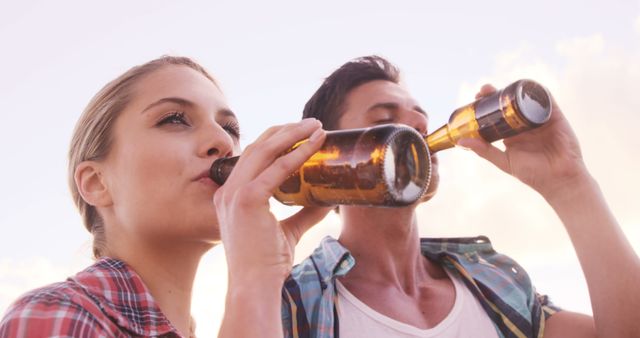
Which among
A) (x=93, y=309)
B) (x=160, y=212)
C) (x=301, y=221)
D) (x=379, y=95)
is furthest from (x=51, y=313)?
(x=379, y=95)

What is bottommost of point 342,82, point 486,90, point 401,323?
point 401,323

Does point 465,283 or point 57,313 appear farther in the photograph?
point 465,283

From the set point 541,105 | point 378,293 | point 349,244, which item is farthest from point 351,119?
point 541,105

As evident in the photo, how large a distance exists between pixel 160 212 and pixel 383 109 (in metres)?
1.25

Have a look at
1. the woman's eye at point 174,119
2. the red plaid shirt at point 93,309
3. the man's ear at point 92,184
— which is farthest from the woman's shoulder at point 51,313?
the woman's eye at point 174,119

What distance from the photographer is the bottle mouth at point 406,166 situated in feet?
3.67

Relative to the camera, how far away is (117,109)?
1725 millimetres

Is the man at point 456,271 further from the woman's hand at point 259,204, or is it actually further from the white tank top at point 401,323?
the woman's hand at point 259,204

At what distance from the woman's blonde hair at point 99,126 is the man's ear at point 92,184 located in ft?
0.10

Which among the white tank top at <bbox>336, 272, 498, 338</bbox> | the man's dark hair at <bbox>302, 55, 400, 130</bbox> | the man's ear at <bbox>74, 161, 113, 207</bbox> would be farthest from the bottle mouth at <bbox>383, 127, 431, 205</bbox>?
the man's dark hair at <bbox>302, 55, 400, 130</bbox>

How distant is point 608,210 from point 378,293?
2.91 ft

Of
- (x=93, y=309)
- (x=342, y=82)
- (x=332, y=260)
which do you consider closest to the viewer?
(x=93, y=309)

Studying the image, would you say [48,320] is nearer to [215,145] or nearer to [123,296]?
[123,296]

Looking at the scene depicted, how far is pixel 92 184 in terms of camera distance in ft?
5.56
